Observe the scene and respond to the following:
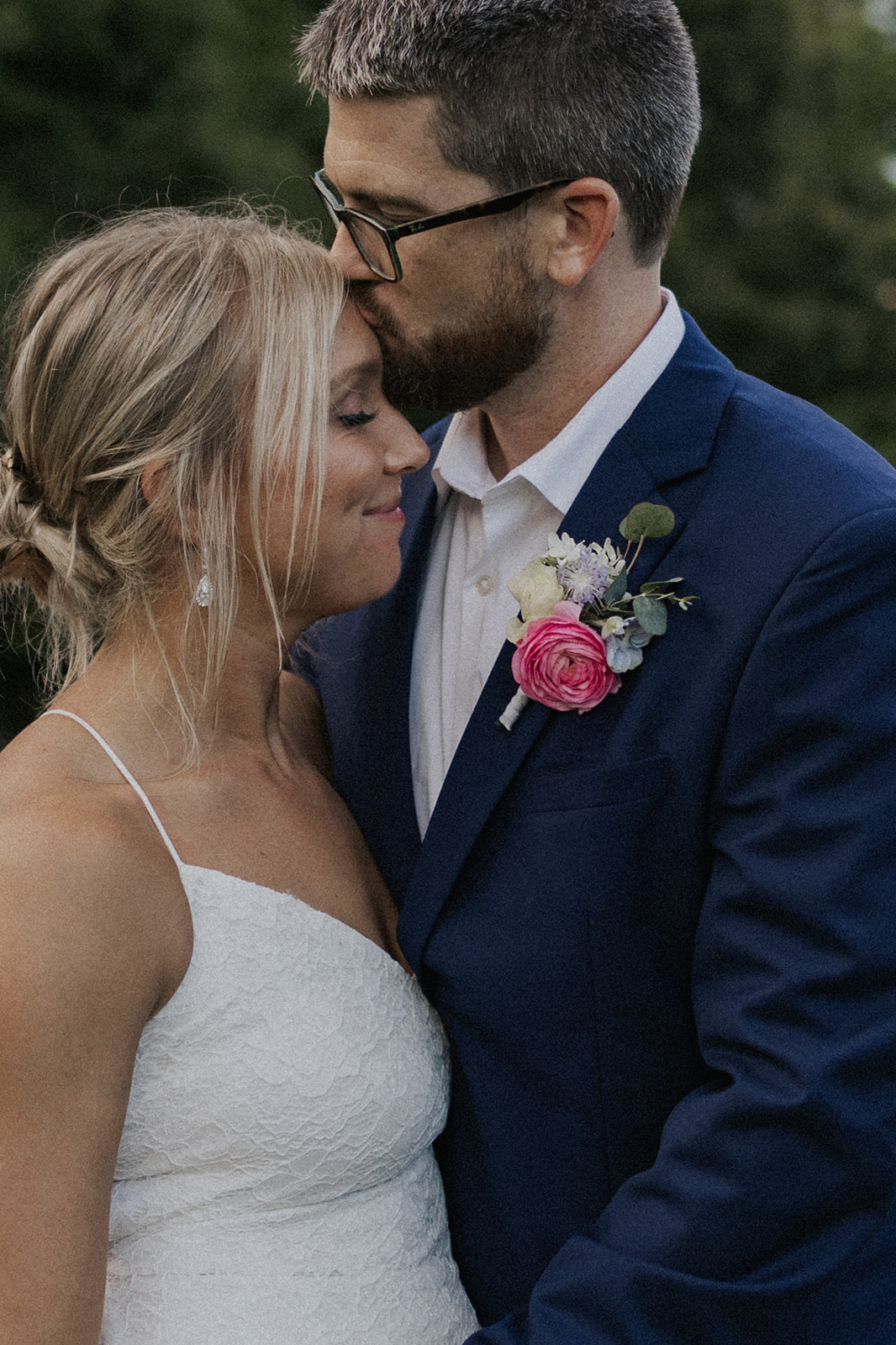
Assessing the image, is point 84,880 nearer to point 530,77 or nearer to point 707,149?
point 530,77

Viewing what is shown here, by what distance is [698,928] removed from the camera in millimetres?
2176

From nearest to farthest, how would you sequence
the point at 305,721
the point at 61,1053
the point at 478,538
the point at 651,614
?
the point at 61,1053, the point at 651,614, the point at 478,538, the point at 305,721

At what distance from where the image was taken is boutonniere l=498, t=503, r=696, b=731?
2.20 m

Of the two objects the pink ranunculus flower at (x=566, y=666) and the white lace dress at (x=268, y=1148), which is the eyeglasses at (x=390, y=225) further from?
the white lace dress at (x=268, y=1148)

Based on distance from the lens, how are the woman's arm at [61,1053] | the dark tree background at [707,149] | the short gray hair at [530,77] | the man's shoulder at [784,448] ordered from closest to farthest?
the woman's arm at [61,1053] < the man's shoulder at [784,448] < the short gray hair at [530,77] < the dark tree background at [707,149]

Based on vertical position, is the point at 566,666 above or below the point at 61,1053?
above

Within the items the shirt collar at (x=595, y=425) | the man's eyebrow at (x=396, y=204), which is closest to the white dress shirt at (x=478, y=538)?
the shirt collar at (x=595, y=425)

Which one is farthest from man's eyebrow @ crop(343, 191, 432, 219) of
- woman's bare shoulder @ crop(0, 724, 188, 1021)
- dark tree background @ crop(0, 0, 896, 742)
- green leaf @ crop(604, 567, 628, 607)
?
dark tree background @ crop(0, 0, 896, 742)

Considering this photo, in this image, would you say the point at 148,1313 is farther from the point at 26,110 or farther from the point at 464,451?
the point at 26,110

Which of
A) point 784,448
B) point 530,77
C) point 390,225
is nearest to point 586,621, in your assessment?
point 784,448

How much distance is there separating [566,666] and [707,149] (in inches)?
508

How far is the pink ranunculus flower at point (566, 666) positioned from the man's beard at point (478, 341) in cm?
53

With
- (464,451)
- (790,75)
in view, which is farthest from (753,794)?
(790,75)

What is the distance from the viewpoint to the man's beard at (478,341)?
8.29ft
